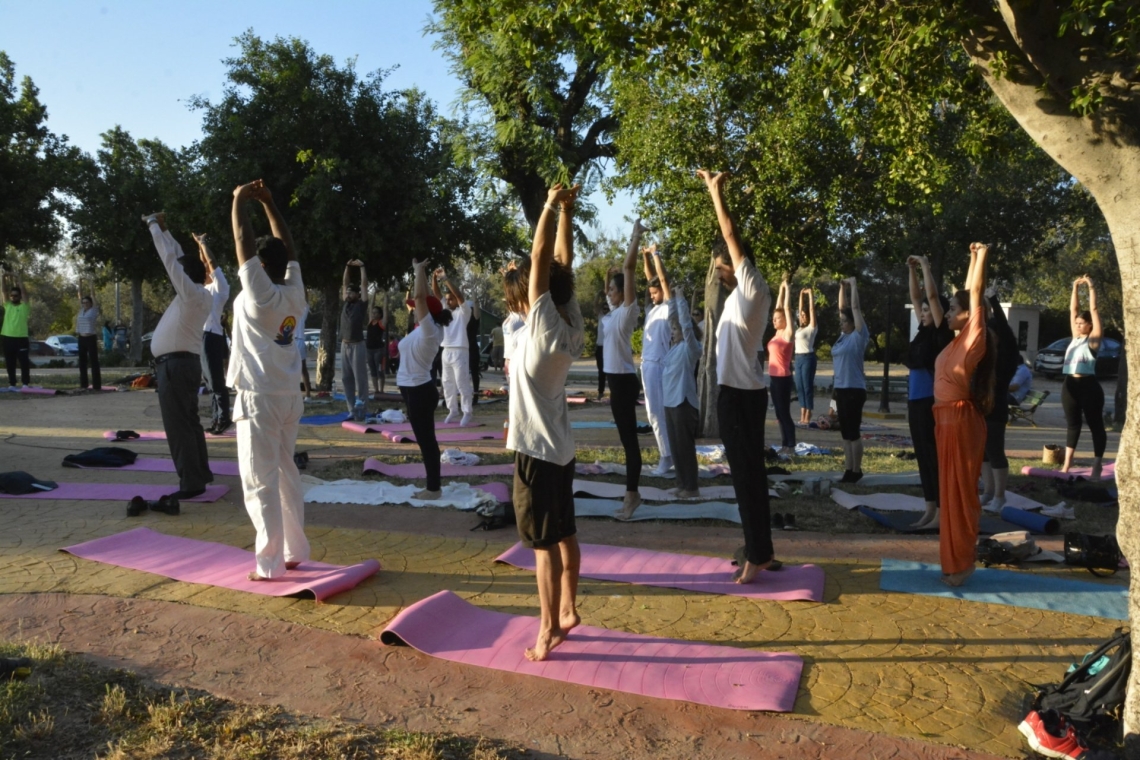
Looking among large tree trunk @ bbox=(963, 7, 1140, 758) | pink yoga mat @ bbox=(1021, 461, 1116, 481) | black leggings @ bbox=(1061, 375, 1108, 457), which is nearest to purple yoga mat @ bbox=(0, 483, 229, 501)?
large tree trunk @ bbox=(963, 7, 1140, 758)

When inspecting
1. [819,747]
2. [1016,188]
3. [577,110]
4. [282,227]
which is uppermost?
[577,110]

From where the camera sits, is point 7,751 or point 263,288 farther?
point 263,288

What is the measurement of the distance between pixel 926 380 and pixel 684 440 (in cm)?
208

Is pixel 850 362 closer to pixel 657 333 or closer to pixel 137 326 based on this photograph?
pixel 657 333

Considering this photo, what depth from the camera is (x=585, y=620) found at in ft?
15.5

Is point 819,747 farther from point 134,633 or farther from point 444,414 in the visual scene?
point 444,414

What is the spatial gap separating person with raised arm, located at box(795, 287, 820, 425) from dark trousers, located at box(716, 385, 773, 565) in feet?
27.5

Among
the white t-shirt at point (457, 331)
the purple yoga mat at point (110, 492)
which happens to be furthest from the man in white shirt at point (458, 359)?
the purple yoga mat at point (110, 492)

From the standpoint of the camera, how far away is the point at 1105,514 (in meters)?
7.95

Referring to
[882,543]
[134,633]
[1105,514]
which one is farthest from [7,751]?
[1105,514]

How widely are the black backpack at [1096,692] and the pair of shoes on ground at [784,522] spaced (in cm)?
330

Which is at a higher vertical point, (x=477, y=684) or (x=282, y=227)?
(x=282, y=227)

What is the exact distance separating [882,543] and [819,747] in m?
3.30

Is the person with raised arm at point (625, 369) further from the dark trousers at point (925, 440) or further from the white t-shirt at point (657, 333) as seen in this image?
the dark trousers at point (925, 440)
